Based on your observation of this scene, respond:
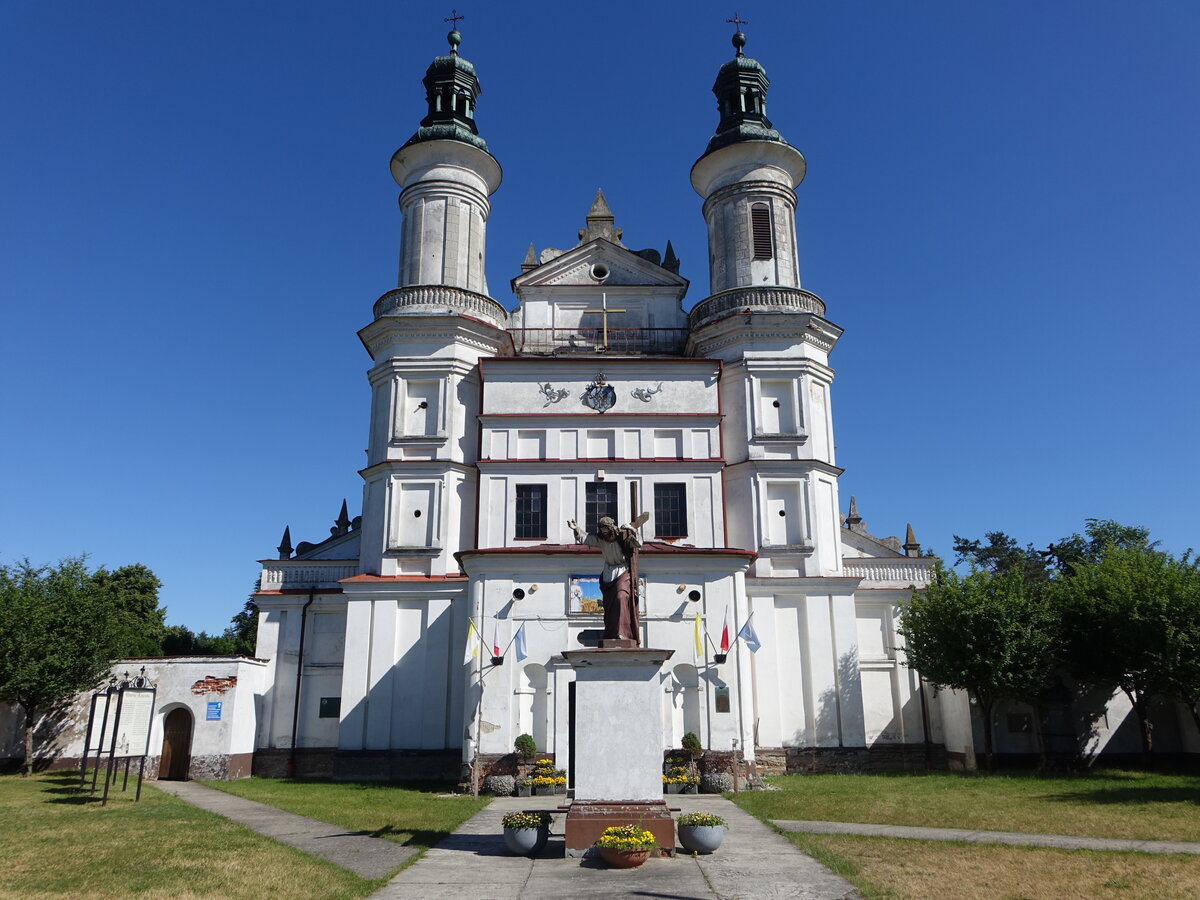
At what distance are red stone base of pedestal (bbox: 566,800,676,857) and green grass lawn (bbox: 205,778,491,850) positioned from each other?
2.91m

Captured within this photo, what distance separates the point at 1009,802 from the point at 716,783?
7443 millimetres

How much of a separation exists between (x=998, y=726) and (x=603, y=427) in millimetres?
17109

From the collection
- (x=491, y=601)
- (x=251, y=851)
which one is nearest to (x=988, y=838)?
(x=251, y=851)

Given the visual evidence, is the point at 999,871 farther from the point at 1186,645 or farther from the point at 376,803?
the point at 1186,645

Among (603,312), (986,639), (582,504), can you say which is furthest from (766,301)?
(986,639)

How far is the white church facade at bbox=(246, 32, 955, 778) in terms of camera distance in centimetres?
2695

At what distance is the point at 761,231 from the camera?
3572 centimetres

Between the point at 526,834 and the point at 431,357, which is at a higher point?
the point at 431,357

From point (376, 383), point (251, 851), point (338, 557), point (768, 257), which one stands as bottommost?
point (251, 851)

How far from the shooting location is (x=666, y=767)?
2406 cm

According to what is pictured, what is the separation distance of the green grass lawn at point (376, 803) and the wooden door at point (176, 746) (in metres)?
1.98

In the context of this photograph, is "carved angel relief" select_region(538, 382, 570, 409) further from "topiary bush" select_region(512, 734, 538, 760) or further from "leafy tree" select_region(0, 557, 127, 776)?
"leafy tree" select_region(0, 557, 127, 776)

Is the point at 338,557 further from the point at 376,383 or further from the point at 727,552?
the point at 727,552

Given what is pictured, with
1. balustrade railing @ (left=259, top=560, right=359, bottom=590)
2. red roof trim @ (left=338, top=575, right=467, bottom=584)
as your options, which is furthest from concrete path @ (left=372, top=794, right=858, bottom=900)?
balustrade railing @ (left=259, top=560, right=359, bottom=590)
